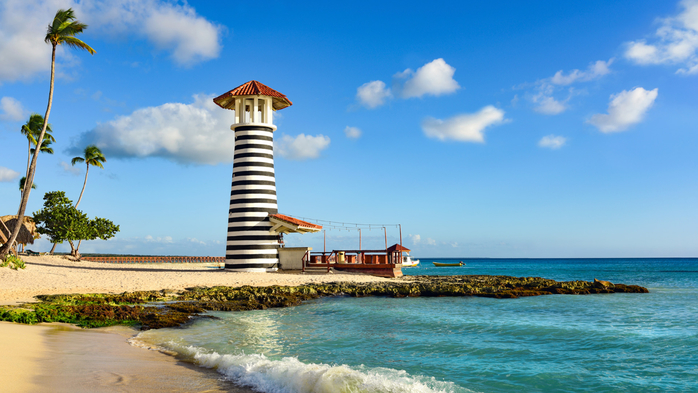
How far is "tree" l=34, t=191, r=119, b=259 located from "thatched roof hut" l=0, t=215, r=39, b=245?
0.56 meters

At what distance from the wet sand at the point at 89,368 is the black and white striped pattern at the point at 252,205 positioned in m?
18.8

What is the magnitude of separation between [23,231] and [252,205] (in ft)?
81.0

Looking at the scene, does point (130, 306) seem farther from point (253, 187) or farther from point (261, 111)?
point (261, 111)

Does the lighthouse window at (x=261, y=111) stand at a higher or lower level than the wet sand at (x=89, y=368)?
higher

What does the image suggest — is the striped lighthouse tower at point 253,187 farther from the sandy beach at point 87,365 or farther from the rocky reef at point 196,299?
the sandy beach at point 87,365

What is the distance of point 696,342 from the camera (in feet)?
37.0

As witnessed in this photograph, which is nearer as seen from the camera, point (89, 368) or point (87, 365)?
point (89, 368)

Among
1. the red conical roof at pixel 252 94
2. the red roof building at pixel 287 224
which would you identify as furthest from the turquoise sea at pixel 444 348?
the red conical roof at pixel 252 94

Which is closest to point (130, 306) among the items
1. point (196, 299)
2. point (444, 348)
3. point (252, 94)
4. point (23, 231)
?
point (196, 299)

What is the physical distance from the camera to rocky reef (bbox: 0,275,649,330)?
12.4 metres

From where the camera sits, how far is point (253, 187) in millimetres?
29234

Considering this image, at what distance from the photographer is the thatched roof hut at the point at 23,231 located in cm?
3564

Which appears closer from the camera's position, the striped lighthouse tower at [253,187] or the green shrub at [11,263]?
the green shrub at [11,263]

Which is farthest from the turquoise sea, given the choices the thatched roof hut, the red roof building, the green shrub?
the thatched roof hut
